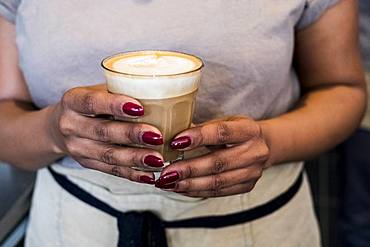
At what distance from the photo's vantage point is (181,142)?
2.47ft

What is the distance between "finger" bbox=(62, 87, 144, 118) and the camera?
72cm

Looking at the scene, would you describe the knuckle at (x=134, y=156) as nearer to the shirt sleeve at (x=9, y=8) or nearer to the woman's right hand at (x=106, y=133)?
the woman's right hand at (x=106, y=133)

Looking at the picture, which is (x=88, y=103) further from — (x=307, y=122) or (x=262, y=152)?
(x=307, y=122)

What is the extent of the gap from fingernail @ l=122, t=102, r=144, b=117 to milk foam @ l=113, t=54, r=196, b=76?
0.04 metres

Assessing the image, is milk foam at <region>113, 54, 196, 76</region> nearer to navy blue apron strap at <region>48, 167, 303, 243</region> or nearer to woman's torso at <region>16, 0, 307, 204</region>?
woman's torso at <region>16, 0, 307, 204</region>

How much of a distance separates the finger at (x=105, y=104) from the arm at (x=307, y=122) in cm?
12

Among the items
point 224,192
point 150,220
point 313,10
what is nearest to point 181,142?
point 224,192

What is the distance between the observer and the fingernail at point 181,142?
2.47 ft

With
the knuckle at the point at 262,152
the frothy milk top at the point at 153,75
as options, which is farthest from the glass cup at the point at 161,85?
the knuckle at the point at 262,152

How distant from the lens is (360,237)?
1525mm

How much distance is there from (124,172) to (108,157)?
1.3 inches

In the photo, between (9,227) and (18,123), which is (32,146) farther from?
(9,227)

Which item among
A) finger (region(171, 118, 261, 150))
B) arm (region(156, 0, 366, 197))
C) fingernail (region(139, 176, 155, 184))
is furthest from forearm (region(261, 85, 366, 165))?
fingernail (region(139, 176, 155, 184))

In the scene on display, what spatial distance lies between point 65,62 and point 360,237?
0.92 metres
